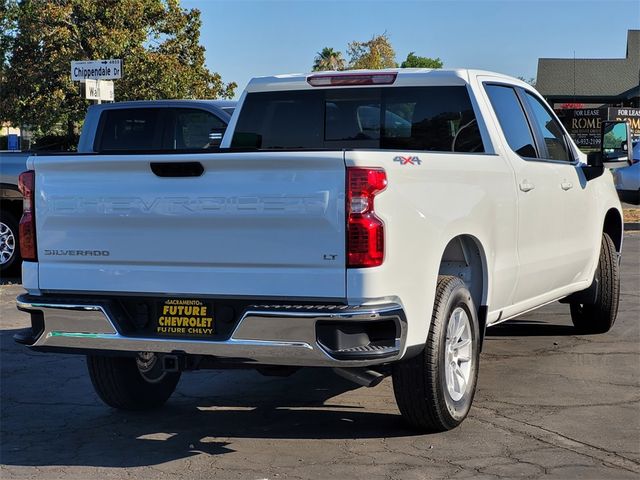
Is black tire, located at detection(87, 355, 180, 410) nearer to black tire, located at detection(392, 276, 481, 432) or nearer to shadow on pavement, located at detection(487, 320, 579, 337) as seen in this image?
black tire, located at detection(392, 276, 481, 432)

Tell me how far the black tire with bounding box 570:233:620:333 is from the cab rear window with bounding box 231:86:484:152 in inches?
92.1

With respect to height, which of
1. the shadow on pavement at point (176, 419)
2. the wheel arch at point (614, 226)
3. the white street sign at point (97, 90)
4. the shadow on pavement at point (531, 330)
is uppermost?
the white street sign at point (97, 90)

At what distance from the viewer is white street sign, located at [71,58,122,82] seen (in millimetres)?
15047

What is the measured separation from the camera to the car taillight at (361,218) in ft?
15.4

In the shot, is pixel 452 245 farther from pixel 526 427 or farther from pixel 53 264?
pixel 53 264

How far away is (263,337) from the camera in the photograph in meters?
4.83

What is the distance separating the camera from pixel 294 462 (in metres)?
5.13

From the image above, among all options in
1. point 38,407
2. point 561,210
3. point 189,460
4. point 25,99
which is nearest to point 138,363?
point 38,407

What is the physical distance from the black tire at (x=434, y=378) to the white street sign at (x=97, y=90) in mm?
10010

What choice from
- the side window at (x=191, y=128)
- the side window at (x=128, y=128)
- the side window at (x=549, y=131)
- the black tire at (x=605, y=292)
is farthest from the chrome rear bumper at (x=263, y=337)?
the side window at (x=128, y=128)

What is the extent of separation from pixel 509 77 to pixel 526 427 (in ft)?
8.98

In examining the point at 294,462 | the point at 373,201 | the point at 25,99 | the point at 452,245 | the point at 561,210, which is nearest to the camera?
the point at 373,201

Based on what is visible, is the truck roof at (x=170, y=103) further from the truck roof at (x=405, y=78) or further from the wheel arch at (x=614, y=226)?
Result: the wheel arch at (x=614, y=226)

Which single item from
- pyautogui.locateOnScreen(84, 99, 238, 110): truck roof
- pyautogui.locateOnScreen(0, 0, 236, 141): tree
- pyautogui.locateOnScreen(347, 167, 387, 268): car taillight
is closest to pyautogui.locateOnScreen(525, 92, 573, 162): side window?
pyautogui.locateOnScreen(347, 167, 387, 268): car taillight
